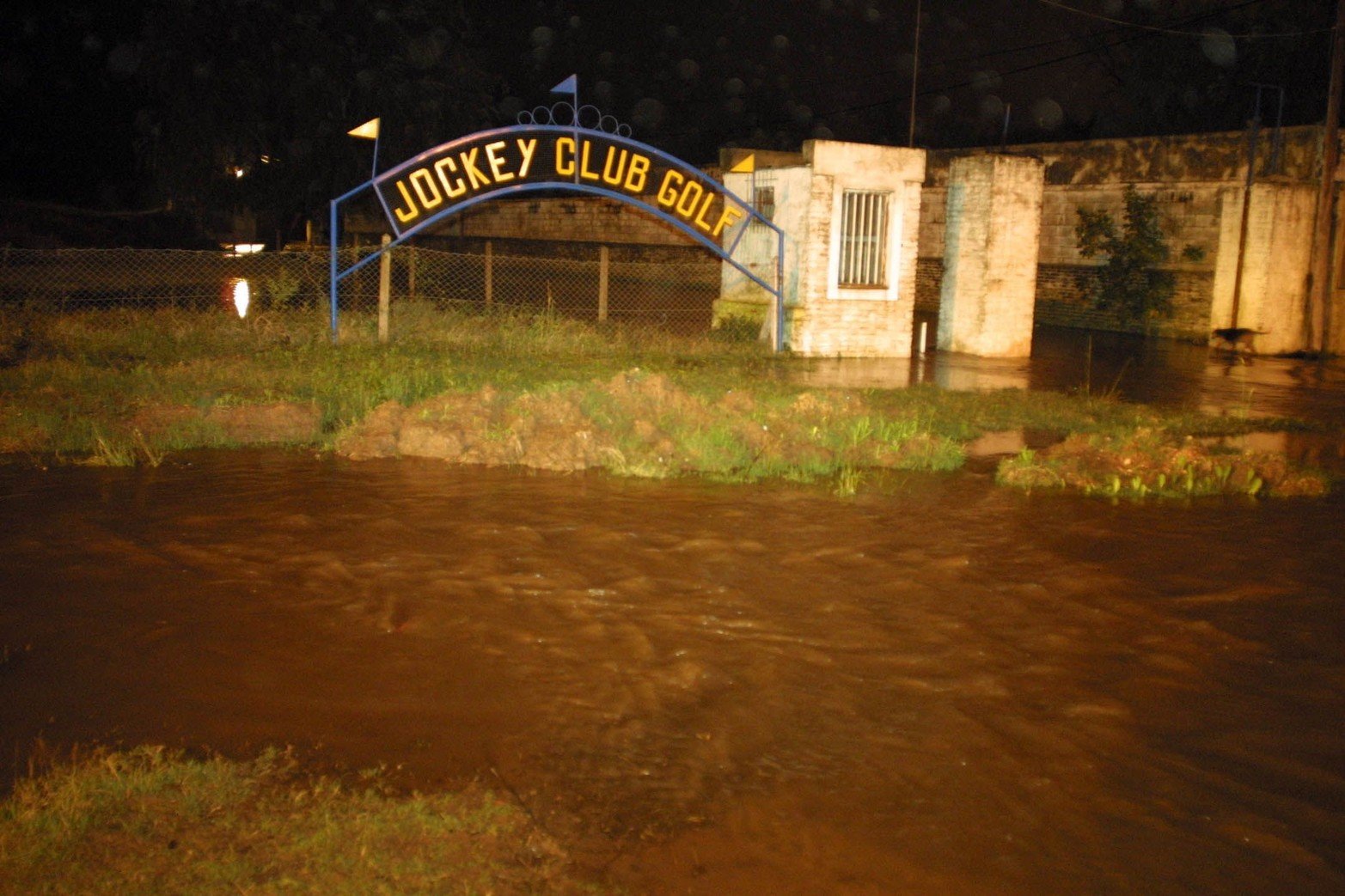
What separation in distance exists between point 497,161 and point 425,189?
1.00m

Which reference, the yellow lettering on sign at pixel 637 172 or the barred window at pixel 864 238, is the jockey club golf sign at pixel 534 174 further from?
the barred window at pixel 864 238

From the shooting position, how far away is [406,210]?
50.0 ft

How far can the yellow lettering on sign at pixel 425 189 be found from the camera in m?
15.2

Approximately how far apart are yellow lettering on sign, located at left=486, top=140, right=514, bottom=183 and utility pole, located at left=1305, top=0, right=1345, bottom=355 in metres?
14.7

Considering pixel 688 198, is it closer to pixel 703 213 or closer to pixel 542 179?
pixel 703 213

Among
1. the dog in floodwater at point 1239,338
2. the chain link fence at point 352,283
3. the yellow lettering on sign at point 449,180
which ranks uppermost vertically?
the yellow lettering on sign at point 449,180

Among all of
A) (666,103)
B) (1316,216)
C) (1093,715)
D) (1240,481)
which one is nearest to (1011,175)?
(1316,216)

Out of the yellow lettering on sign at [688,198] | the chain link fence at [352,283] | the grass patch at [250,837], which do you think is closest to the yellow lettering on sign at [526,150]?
the chain link fence at [352,283]

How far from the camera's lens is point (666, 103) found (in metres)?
58.7

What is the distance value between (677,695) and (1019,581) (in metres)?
2.95

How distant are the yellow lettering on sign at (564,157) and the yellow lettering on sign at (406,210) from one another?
205cm

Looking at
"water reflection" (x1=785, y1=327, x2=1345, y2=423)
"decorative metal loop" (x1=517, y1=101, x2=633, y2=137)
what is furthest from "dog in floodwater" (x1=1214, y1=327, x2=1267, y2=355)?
"decorative metal loop" (x1=517, y1=101, x2=633, y2=137)

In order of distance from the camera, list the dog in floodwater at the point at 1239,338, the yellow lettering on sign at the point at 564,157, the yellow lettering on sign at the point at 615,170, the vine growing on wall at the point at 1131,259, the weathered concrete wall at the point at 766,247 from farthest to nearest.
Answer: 1. the vine growing on wall at the point at 1131,259
2. the dog in floodwater at the point at 1239,338
3. the weathered concrete wall at the point at 766,247
4. the yellow lettering on sign at the point at 615,170
5. the yellow lettering on sign at the point at 564,157

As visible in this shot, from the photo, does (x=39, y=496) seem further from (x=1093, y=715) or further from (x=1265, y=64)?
(x=1265, y=64)
